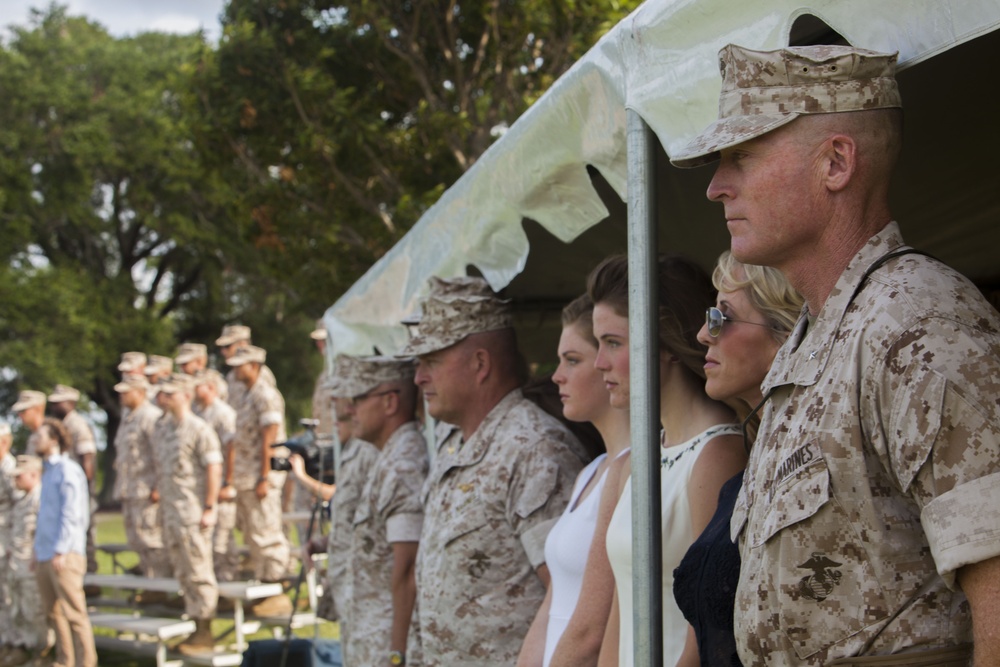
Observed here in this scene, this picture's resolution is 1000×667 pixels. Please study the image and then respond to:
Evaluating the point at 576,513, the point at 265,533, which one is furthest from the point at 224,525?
the point at 576,513

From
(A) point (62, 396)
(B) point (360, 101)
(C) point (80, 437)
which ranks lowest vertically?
(C) point (80, 437)

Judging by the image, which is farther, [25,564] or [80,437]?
[80,437]

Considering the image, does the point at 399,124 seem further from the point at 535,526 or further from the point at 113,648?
A: the point at 535,526

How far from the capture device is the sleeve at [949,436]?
1.49 meters

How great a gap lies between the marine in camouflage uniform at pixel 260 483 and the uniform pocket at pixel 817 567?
981cm

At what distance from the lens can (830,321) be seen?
178cm

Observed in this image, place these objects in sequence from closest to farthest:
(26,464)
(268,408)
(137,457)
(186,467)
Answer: (26,464), (186,467), (268,408), (137,457)

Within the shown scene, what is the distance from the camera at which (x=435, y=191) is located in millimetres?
8758

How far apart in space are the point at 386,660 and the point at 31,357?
77.2 ft

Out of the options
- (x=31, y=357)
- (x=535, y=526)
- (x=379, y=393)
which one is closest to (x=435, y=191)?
(x=379, y=393)

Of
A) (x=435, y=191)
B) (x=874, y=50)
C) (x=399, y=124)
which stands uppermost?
(x=399, y=124)

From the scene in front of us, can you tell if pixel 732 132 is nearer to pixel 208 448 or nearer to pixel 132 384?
pixel 208 448

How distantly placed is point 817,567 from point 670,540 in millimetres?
1051

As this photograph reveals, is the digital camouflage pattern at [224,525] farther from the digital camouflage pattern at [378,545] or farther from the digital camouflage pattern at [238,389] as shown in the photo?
the digital camouflage pattern at [378,545]
